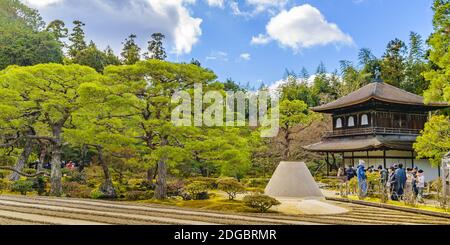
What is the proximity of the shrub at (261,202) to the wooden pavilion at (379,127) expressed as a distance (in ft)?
45.9

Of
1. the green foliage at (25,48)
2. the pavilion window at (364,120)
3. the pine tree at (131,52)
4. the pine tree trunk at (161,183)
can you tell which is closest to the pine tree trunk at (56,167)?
the pine tree trunk at (161,183)

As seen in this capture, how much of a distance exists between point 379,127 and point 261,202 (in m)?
16.7

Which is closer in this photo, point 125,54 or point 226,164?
point 226,164

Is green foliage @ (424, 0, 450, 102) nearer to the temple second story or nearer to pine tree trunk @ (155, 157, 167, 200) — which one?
pine tree trunk @ (155, 157, 167, 200)

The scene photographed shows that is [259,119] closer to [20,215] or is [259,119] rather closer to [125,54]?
[125,54]

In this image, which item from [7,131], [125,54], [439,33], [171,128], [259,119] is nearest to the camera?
[439,33]

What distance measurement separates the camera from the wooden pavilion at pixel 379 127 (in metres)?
23.4

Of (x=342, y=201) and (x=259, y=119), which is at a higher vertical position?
(x=259, y=119)

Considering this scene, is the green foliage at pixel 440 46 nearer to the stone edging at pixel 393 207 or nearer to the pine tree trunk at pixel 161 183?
the stone edging at pixel 393 207

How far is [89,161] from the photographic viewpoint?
2800cm

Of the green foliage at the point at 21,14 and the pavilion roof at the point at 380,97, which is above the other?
the green foliage at the point at 21,14

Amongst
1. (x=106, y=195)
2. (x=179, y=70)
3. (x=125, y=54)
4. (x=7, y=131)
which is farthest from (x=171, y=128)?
(x=125, y=54)

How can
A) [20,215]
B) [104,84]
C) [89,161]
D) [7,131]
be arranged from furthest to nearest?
[89,161] → [7,131] → [104,84] → [20,215]

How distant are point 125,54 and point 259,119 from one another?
19.8 metres
